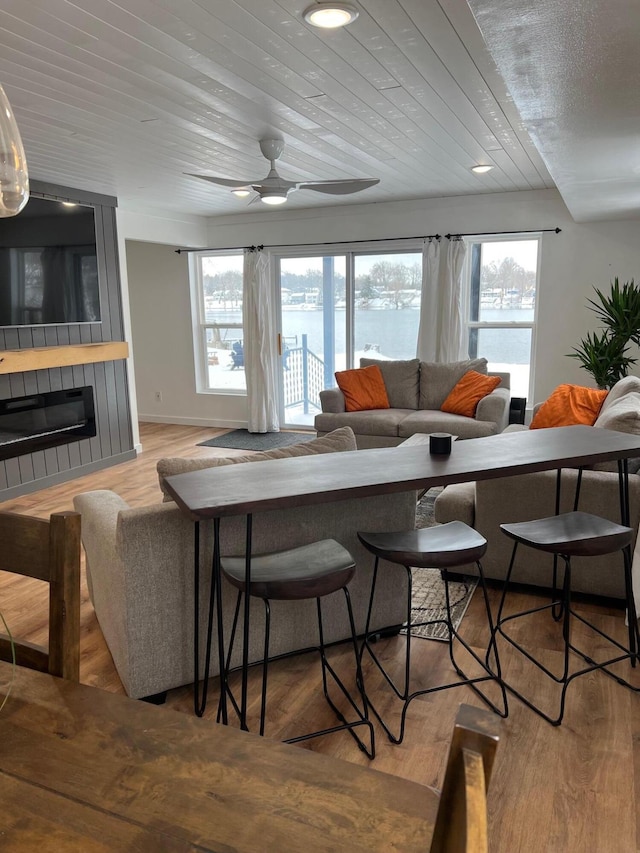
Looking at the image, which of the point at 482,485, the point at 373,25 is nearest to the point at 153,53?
the point at 373,25

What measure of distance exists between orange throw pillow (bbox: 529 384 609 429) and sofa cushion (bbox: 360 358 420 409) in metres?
2.07

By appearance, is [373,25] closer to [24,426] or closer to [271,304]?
[24,426]

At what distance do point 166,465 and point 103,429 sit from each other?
3910 mm

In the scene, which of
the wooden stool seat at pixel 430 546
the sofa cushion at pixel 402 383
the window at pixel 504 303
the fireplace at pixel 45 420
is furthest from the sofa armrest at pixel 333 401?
the wooden stool seat at pixel 430 546

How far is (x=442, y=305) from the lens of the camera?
21.6 ft

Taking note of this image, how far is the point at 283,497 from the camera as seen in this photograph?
1.95 m

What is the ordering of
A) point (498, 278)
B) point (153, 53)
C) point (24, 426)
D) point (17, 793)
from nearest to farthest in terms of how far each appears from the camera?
1. point (17, 793)
2. point (153, 53)
3. point (24, 426)
4. point (498, 278)

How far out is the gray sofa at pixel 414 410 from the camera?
18.1 feet

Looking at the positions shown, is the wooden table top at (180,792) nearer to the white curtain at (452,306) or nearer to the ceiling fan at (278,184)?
the ceiling fan at (278,184)

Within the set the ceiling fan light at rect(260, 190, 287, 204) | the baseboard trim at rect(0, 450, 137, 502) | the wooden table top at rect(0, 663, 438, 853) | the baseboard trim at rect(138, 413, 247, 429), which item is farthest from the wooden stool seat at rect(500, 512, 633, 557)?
the baseboard trim at rect(138, 413, 247, 429)

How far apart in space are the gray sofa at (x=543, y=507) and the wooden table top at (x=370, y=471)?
0.35 metres

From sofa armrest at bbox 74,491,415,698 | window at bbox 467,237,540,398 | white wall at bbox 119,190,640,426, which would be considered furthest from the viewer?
window at bbox 467,237,540,398

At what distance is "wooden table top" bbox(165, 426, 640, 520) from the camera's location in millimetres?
1958

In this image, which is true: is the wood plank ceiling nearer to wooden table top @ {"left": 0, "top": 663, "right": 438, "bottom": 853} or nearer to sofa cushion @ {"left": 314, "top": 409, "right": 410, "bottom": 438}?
sofa cushion @ {"left": 314, "top": 409, "right": 410, "bottom": 438}
